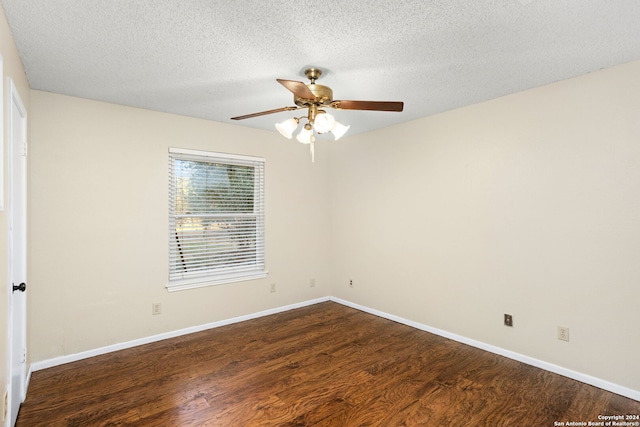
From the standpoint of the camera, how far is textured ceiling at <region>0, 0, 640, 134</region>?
1763mm

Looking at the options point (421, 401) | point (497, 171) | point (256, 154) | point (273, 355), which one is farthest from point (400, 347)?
point (256, 154)

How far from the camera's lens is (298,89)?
2.08 metres

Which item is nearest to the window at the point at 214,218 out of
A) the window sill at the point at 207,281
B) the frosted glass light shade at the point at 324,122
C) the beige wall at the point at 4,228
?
the window sill at the point at 207,281

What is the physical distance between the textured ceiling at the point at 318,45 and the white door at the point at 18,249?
0.50 metres

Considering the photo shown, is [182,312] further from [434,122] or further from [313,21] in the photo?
[434,122]

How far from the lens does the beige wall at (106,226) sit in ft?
9.50

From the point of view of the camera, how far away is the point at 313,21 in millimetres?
1865

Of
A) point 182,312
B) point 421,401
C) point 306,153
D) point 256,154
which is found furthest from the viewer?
point 306,153

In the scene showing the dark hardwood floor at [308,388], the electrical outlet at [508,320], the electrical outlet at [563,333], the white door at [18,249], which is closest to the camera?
the white door at [18,249]

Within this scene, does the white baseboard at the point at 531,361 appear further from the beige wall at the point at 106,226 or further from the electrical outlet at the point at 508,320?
the beige wall at the point at 106,226

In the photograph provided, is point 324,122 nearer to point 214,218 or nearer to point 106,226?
point 214,218

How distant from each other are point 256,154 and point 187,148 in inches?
33.5

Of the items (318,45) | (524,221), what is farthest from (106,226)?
(524,221)

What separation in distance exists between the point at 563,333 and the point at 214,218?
356cm
